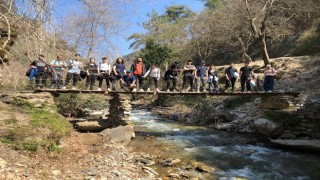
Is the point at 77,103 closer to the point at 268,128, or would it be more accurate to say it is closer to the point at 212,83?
the point at 212,83

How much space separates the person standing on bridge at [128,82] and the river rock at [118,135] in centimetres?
174

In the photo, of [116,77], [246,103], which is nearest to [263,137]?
[246,103]

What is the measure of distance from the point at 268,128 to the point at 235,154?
3204mm

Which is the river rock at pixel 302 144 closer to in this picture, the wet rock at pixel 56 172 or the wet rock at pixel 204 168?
the wet rock at pixel 204 168

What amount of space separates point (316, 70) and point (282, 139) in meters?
7.94

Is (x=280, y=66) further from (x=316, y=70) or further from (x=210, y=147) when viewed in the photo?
(x=210, y=147)

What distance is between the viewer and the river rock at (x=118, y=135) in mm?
11414

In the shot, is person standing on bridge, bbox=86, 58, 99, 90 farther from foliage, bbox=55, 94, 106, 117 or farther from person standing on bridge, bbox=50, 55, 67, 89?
foliage, bbox=55, 94, 106, 117

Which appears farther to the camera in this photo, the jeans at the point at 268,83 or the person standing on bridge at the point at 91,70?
the jeans at the point at 268,83

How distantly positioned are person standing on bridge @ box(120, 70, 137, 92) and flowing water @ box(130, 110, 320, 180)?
2.09 metres

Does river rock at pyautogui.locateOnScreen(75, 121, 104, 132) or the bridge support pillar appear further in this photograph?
the bridge support pillar

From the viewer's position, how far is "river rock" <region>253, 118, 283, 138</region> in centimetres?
1300

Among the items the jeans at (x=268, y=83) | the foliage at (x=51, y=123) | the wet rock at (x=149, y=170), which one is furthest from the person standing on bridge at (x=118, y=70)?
the jeans at (x=268, y=83)

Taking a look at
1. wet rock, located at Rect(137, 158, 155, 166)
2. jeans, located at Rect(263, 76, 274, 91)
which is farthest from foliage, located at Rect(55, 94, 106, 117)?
jeans, located at Rect(263, 76, 274, 91)
